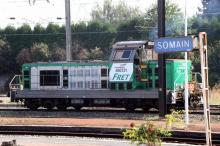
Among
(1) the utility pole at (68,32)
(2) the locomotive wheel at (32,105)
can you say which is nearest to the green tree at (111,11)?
(1) the utility pole at (68,32)

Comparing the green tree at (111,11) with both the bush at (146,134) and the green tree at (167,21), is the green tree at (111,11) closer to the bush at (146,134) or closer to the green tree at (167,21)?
the green tree at (167,21)

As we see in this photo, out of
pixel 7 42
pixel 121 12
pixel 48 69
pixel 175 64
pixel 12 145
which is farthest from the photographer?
pixel 121 12

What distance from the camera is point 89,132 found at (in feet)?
55.5

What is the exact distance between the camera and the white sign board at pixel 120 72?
82.5 feet

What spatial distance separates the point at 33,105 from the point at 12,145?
15617mm

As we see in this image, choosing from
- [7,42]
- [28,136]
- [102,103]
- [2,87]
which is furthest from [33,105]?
[7,42]

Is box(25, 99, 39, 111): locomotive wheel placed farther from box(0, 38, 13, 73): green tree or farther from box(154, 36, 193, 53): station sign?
box(0, 38, 13, 73): green tree

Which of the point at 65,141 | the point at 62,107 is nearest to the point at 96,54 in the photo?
the point at 62,107

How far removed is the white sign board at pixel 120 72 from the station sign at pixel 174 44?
855cm

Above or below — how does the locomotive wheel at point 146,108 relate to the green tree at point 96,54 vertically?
below

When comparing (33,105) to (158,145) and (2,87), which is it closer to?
(158,145)

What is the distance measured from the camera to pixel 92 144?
1459cm

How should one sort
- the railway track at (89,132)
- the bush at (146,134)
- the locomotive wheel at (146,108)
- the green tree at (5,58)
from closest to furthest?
the bush at (146,134)
the railway track at (89,132)
the locomotive wheel at (146,108)
the green tree at (5,58)

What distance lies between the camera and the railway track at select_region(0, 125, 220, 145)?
14758 mm
